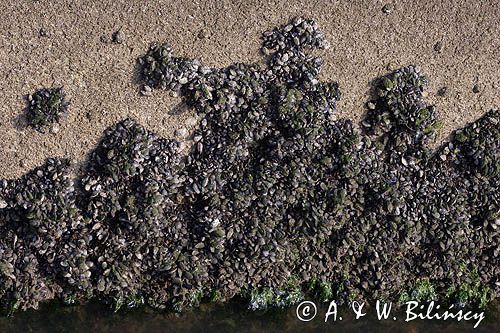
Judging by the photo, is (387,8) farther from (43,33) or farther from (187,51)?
(43,33)

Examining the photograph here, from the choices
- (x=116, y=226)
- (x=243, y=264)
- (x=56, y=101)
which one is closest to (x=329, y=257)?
(x=243, y=264)

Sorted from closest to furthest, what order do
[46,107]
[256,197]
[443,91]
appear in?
[46,107] → [256,197] → [443,91]

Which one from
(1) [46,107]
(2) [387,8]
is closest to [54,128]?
(1) [46,107]

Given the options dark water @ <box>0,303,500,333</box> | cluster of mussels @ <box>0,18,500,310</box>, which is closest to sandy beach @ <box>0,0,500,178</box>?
cluster of mussels @ <box>0,18,500,310</box>

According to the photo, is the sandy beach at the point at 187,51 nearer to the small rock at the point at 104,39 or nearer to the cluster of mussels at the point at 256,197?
the small rock at the point at 104,39

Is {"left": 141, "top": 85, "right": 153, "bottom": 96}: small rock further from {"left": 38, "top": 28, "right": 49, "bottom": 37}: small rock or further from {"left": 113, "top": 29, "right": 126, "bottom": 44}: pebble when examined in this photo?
{"left": 38, "top": 28, "right": 49, "bottom": 37}: small rock
